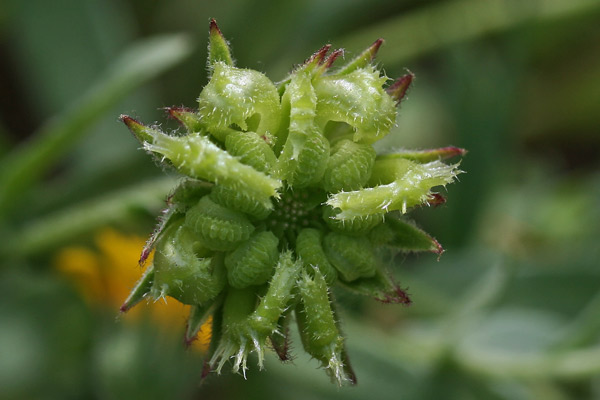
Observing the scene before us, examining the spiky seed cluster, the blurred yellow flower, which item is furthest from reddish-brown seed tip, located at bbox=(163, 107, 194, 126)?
the blurred yellow flower

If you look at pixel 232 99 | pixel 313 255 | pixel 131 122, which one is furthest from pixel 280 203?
pixel 131 122

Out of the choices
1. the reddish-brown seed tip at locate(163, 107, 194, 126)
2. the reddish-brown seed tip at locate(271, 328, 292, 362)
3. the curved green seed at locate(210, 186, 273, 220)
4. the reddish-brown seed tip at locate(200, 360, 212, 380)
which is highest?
the reddish-brown seed tip at locate(163, 107, 194, 126)

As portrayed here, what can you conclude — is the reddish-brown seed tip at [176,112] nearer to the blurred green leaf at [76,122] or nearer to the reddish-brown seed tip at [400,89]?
the reddish-brown seed tip at [400,89]

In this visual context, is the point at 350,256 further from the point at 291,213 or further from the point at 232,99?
the point at 232,99

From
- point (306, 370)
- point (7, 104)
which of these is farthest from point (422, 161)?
point (7, 104)

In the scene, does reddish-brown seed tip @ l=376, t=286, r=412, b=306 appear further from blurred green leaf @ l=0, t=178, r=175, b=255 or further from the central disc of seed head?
blurred green leaf @ l=0, t=178, r=175, b=255

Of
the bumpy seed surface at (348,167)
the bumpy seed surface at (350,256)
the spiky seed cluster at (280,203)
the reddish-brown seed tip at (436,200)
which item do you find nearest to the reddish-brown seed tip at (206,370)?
the spiky seed cluster at (280,203)
